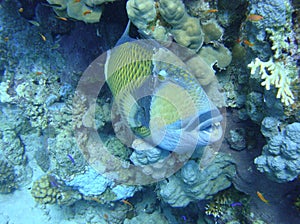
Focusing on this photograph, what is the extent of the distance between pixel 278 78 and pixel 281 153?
0.71 m

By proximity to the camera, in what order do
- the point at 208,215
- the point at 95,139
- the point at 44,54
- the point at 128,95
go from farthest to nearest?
the point at 44,54, the point at 95,139, the point at 208,215, the point at 128,95

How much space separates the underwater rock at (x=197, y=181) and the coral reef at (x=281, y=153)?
25.3 inches

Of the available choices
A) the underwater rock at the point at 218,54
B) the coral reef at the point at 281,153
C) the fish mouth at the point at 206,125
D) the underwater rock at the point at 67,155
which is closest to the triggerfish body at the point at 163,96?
the fish mouth at the point at 206,125

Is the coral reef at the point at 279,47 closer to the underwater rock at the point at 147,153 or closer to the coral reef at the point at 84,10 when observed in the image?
the underwater rock at the point at 147,153

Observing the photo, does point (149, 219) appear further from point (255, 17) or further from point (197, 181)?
point (255, 17)

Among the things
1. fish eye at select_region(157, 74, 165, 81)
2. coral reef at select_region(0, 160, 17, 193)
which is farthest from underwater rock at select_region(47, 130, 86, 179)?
fish eye at select_region(157, 74, 165, 81)

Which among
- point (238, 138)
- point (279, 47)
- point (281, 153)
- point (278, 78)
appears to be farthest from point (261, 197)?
point (279, 47)

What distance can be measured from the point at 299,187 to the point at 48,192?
456 cm

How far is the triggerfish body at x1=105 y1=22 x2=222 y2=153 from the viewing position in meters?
2.04

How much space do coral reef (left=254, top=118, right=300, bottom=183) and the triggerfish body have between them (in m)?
0.48

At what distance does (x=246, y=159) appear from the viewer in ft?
9.10

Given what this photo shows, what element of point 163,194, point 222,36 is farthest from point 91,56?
→ point 163,194

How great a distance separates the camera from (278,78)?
76.9 inches

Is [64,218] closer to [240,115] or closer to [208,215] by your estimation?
[208,215]
